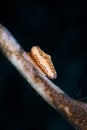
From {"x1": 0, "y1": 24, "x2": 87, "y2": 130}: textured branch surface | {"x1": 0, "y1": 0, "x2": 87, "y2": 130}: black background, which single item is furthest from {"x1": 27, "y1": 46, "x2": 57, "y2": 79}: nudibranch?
{"x1": 0, "y1": 0, "x2": 87, "y2": 130}: black background

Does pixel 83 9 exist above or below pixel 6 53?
above

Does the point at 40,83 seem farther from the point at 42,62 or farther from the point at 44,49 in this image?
the point at 44,49

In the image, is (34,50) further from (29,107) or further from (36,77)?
(29,107)

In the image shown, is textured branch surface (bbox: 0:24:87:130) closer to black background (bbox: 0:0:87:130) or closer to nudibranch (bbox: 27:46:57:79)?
nudibranch (bbox: 27:46:57:79)

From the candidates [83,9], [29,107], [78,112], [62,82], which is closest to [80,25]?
[83,9]

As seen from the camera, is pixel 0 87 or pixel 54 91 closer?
pixel 54 91
